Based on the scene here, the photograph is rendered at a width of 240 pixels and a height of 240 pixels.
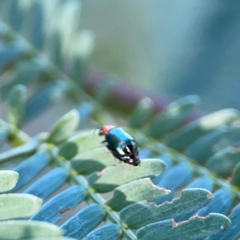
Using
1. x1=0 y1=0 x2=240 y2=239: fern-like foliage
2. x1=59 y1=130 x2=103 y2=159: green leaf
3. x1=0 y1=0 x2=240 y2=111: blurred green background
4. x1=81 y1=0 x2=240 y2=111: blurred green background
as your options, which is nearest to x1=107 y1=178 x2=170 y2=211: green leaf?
x1=0 y1=0 x2=240 y2=239: fern-like foliage

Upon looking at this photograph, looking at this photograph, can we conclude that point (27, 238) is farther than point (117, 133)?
No

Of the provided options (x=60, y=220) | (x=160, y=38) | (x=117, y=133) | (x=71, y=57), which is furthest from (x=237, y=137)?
(x=160, y=38)

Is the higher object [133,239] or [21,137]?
[21,137]

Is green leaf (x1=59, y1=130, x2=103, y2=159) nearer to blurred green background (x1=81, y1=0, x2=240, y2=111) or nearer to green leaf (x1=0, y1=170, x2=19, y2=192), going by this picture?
green leaf (x1=0, y1=170, x2=19, y2=192)

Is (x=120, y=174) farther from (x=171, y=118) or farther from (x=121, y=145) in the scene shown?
(x=171, y=118)

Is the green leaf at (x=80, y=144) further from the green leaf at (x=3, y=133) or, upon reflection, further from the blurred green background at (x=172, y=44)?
the blurred green background at (x=172, y=44)

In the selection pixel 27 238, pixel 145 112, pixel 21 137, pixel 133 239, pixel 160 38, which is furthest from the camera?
pixel 160 38

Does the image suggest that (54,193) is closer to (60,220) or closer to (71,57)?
(60,220)
